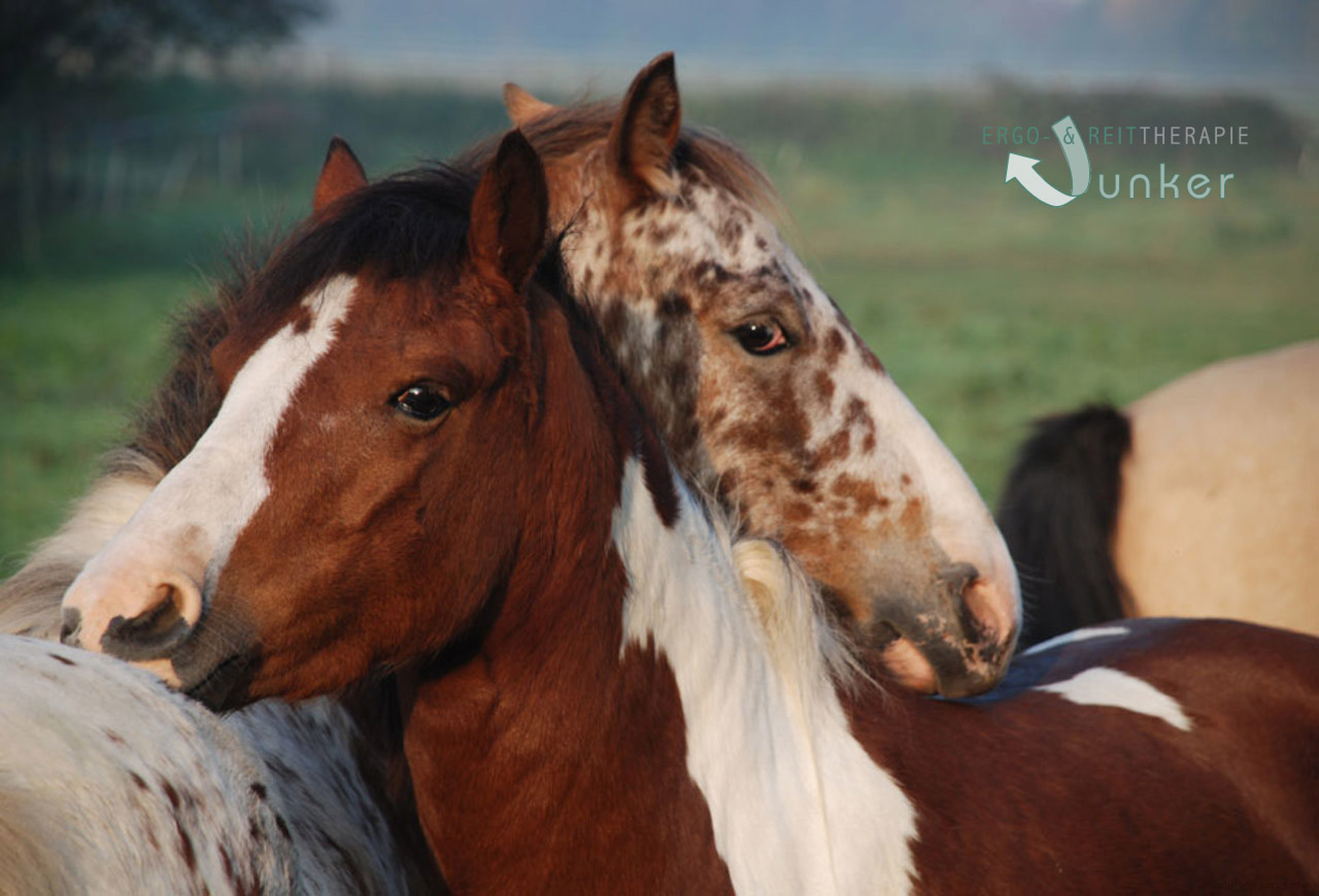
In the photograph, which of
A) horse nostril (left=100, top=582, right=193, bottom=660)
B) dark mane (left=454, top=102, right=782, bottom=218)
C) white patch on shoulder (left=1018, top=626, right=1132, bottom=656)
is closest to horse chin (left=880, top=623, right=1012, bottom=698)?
white patch on shoulder (left=1018, top=626, right=1132, bottom=656)

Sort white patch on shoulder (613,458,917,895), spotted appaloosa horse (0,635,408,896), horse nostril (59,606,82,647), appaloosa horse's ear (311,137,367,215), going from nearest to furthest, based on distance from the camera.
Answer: spotted appaloosa horse (0,635,408,896)
horse nostril (59,606,82,647)
white patch on shoulder (613,458,917,895)
appaloosa horse's ear (311,137,367,215)

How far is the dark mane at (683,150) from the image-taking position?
289 cm

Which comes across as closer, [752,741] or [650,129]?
[752,741]

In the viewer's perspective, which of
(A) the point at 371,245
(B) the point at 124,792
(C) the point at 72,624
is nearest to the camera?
(B) the point at 124,792

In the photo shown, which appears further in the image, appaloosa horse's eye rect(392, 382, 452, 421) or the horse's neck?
the horse's neck

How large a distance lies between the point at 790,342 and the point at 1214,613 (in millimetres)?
2015

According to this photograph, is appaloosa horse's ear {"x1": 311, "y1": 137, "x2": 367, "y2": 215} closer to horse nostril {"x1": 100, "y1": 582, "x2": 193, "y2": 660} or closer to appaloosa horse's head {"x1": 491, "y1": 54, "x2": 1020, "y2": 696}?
appaloosa horse's head {"x1": 491, "y1": 54, "x2": 1020, "y2": 696}

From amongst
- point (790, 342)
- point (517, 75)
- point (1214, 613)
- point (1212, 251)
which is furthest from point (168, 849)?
point (517, 75)

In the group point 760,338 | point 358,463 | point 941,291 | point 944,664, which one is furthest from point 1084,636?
point 941,291

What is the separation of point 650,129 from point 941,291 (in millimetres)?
20044

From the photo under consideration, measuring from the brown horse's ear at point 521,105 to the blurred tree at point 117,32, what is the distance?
Result: 87.2ft

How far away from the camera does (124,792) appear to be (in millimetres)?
1507

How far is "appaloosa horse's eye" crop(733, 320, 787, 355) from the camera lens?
2746 millimetres

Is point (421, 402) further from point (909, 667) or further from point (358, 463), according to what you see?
point (909, 667)
